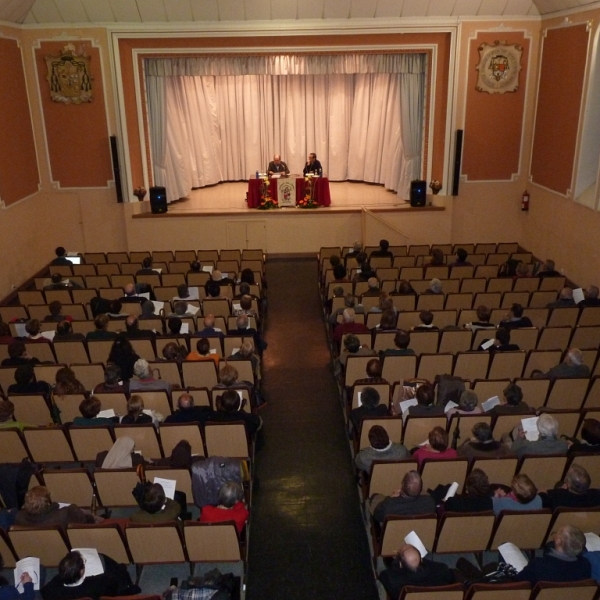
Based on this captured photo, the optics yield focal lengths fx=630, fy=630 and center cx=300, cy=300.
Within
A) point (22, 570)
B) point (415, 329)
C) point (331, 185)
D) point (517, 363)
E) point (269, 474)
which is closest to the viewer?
point (22, 570)

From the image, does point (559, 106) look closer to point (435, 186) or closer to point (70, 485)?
point (435, 186)

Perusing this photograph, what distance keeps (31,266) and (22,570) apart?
992 cm

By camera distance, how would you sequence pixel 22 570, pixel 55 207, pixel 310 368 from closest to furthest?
pixel 22 570 → pixel 310 368 → pixel 55 207

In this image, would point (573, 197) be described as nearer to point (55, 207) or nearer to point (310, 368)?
point (310, 368)

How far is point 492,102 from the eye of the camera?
13.6 m

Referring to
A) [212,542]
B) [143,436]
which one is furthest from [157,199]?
[212,542]

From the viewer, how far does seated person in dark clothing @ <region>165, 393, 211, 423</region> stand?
19.1ft

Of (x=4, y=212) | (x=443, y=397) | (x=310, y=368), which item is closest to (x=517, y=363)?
(x=443, y=397)

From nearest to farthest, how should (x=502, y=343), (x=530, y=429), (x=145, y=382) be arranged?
(x=530, y=429), (x=145, y=382), (x=502, y=343)

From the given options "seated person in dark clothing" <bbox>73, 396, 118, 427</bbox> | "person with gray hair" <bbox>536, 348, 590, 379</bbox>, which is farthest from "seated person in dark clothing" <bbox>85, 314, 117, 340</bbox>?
"person with gray hair" <bbox>536, 348, 590, 379</bbox>

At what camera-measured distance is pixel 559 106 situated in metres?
12.3

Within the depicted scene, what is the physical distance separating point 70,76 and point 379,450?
37.3 ft

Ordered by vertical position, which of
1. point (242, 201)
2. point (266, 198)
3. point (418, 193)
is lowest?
point (242, 201)

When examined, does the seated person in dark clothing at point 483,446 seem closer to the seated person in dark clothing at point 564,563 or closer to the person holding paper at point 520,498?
the person holding paper at point 520,498
